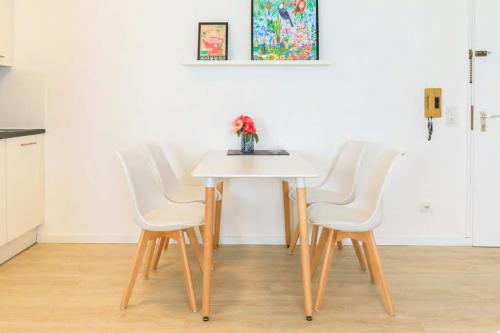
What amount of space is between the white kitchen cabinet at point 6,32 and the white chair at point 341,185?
7.55 ft

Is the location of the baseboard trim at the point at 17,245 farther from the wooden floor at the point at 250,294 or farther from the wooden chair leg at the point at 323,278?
the wooden chair leg at the point at 323,278

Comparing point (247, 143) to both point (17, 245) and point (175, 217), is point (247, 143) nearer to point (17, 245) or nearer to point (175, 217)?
point (175, 217)

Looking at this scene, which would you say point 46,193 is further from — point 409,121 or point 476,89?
point 476,89

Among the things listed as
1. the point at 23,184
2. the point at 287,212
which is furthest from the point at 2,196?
the point at 287,212

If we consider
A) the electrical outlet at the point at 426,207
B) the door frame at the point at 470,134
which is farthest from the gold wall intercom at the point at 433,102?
the electrical outlet at the point at 426,207

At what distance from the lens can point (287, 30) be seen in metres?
3.31

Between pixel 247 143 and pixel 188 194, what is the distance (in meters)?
0.56

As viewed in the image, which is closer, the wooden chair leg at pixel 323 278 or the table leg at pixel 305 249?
the table leg at pixel 305 249

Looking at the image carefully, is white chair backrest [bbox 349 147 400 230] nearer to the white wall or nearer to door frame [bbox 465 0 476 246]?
the white wall

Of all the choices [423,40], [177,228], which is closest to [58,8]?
[177,228]

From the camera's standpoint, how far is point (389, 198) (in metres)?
3.44

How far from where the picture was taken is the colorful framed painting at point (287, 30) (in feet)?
10.8

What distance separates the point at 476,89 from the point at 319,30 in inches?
49.5

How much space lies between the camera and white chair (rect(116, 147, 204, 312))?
86.4 inches
